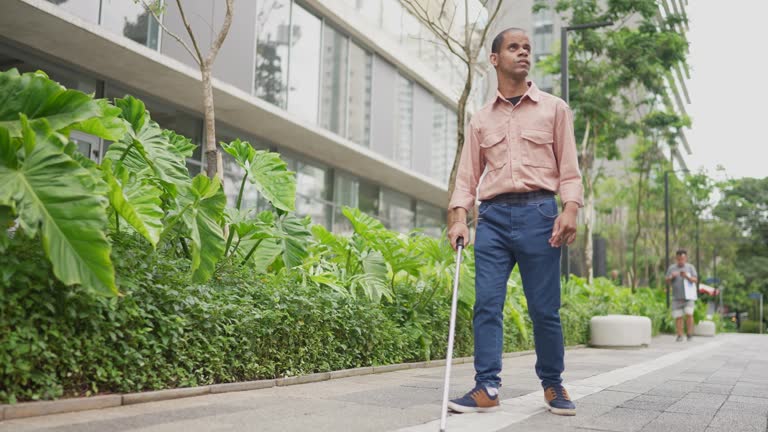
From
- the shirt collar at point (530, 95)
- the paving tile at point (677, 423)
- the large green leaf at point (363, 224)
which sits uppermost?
the shirt collar at point (530, 95)

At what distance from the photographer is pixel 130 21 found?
13.6 meters

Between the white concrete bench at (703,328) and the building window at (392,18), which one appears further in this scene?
the building window at (392,18)

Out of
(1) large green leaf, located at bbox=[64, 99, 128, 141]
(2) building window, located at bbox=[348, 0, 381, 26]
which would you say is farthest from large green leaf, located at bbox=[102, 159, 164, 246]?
(2) building window, located at bbox=[348, 0, 381, 26]

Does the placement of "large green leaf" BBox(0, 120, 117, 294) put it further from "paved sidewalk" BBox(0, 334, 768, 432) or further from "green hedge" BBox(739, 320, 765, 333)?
"green hedge" BBox(739, 320, 765, 333)

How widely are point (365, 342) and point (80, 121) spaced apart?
3604 mm

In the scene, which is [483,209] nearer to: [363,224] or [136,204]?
[136,204]

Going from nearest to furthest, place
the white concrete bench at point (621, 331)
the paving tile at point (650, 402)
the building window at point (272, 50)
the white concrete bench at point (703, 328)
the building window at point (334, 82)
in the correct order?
1. the paving tile at point (650, 402)
2. the white concrete bench at point (621, 331)
3. the building window at point (272, 50)
4. the building window at point (334, 82)
5. the white concrete bench at point (703, 328)

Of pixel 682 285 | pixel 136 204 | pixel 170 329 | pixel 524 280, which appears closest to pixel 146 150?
pixel 136 204

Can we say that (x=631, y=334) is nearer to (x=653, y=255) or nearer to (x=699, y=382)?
(x=699, y=382)

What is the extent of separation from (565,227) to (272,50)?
14.6 m

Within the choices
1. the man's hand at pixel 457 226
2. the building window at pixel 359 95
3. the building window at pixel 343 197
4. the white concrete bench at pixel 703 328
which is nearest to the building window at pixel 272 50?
the building window at pixel 359 95

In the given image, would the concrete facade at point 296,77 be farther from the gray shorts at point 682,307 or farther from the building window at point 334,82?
the gray shorts at point 682,307

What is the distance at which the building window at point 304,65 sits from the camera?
1861 centimetres

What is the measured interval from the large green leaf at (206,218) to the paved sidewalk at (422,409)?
1.01 metres
